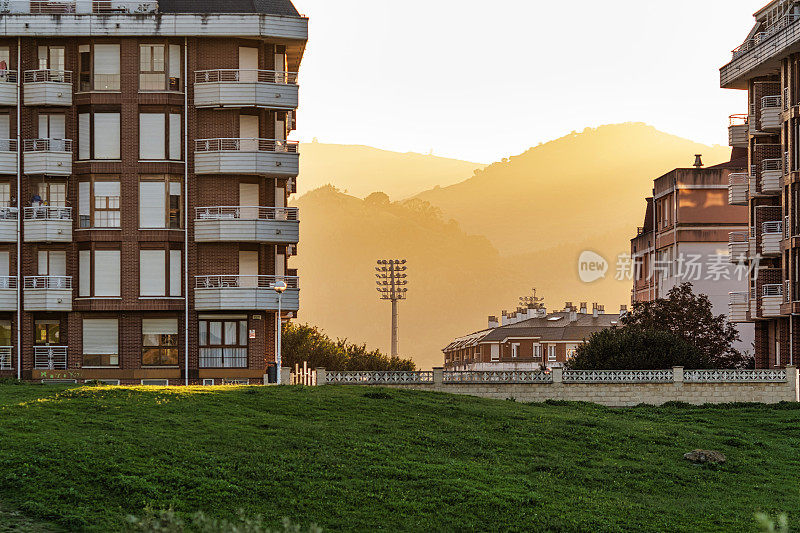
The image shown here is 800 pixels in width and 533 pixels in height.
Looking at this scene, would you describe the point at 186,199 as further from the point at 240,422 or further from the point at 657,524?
the point at 657,524

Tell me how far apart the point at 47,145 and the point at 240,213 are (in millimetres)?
9370

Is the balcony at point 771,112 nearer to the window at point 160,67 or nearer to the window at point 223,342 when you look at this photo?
the window at point 223,342

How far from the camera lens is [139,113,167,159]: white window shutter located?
62719mm

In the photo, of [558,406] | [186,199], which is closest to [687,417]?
[558,406]

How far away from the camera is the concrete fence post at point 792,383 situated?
5706cm

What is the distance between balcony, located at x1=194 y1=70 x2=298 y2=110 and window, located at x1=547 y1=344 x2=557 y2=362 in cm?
7809

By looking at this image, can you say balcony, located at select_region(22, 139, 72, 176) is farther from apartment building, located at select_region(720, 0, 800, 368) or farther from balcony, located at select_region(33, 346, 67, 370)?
apartment building, located at select_region(720, 0, 800, 368)

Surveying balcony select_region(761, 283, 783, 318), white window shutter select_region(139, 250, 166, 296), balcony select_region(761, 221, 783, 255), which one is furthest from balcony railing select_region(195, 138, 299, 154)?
balcony select_region(761, 283, 783, 318)

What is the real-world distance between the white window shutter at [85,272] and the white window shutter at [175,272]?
3.67 m

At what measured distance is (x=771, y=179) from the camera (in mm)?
69812

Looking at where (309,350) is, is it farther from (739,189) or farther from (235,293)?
(235,293)

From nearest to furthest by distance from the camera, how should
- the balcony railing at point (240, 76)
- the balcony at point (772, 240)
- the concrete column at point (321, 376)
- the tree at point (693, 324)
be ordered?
1. the concrete column at point (321, 376)
2. the balcony railing at point (240, 76)
3. the balcony at point (772, 240)
4. the tree at point (693, 324)

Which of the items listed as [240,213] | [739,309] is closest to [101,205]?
[240,213]

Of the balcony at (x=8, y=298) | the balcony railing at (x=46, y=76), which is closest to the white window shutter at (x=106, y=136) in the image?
the balcony railing at (x=46, y=76)
